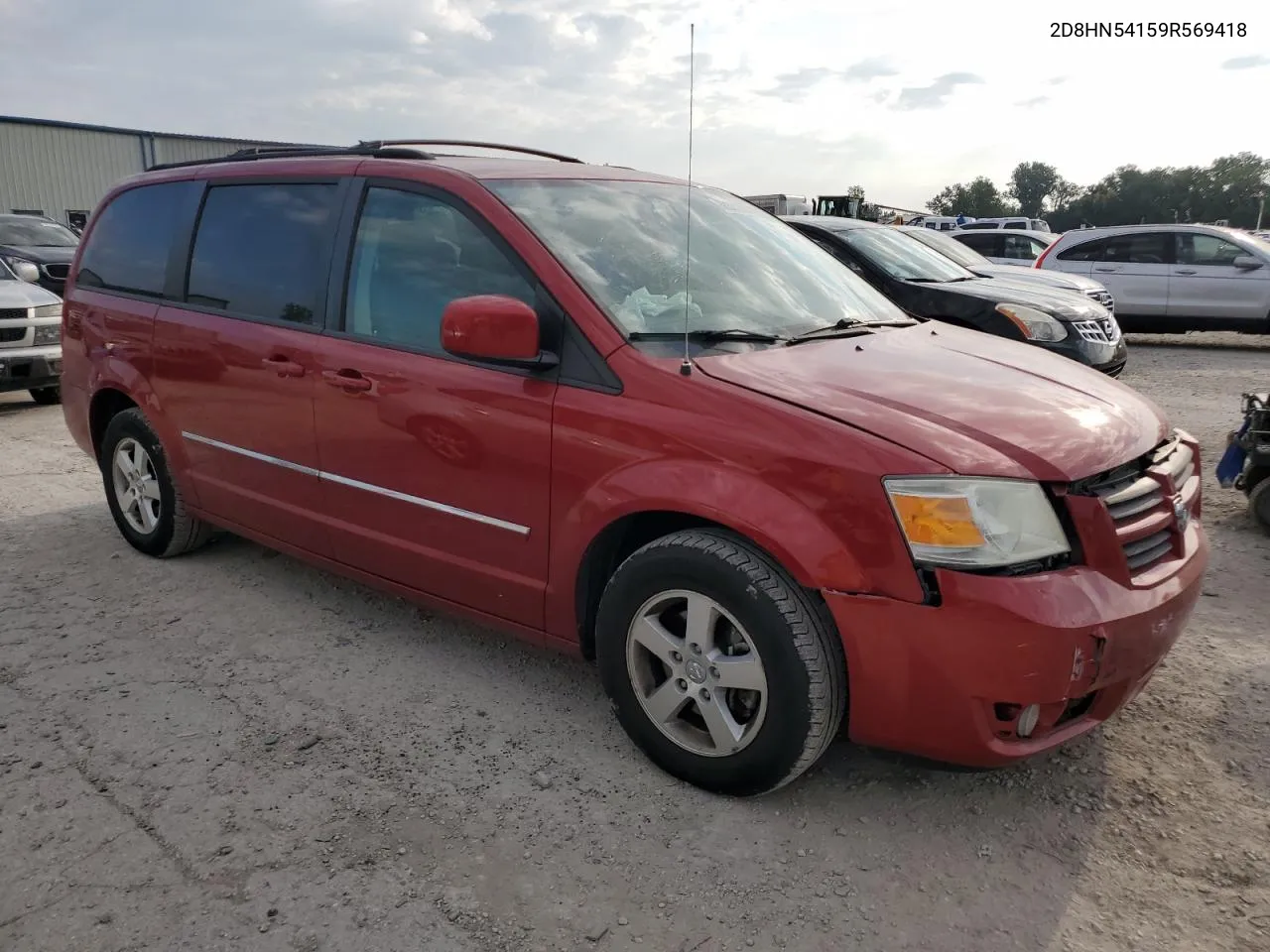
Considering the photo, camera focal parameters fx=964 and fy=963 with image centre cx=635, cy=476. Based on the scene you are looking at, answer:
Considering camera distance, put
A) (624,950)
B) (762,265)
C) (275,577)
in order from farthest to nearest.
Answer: (275,577)
(762,265)
(624,950)

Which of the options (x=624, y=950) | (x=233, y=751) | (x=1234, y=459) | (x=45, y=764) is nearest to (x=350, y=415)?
(x=233, y=751)

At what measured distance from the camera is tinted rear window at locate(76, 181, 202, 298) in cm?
434

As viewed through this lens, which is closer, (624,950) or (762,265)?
(624,950)

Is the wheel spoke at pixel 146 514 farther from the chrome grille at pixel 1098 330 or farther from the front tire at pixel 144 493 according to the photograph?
the chrome grille at pixel 1098 330

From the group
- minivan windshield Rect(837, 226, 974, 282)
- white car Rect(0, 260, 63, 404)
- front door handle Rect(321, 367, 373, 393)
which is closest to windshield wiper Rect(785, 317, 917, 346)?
front door handle Rect(321, 367, 373, 393)

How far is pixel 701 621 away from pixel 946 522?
0.71m

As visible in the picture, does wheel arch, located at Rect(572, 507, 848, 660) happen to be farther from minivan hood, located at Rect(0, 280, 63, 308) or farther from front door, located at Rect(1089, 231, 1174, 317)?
front door, located at Rect(1089, 231, 1174, 317)

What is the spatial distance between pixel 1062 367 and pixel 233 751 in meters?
2.98

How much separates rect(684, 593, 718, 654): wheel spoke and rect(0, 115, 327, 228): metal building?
3446 cm

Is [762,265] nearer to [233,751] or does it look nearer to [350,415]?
[350,415]

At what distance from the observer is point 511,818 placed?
2645 mm

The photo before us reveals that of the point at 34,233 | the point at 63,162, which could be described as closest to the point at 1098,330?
the point at 34,233

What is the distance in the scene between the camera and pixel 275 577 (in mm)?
4477

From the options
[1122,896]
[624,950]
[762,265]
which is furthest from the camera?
[762,265]
